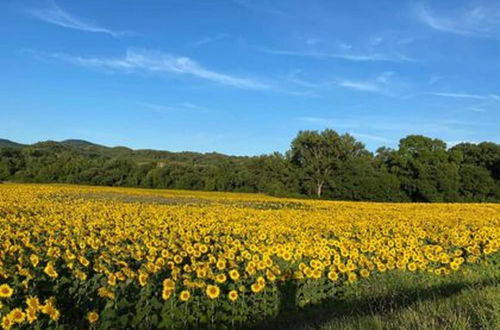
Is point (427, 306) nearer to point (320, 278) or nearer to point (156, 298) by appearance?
point (320, 278)

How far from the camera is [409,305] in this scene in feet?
19.4

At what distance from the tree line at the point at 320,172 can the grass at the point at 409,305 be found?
165 ft

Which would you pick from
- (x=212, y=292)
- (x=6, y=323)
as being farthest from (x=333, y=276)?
(x=6, y=323)

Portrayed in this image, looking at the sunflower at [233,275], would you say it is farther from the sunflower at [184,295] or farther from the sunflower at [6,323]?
the sunflower at [6,323]

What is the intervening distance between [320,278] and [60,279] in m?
3.70

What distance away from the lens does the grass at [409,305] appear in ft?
14.8

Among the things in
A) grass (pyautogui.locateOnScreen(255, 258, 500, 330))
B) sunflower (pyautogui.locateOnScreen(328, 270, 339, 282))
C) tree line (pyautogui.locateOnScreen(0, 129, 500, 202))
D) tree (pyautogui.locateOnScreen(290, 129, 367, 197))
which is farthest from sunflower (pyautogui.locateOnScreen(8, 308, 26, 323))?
tree (pyautogui.locateOnScreen(290, 129, 367, 197))

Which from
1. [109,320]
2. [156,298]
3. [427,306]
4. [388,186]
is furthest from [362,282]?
[388,186]

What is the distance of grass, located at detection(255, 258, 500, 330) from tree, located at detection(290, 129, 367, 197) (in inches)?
2366

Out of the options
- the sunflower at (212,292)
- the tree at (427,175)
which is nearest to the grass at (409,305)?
the sunflower at (212,292)

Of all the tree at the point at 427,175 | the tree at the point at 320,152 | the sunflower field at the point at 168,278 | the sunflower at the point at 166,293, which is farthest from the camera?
the tree at the point at 320,152

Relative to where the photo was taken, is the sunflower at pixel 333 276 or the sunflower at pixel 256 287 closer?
the sunflower at pixel 256 287

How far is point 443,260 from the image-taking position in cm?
862

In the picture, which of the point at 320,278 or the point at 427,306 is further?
the point at 320,278
